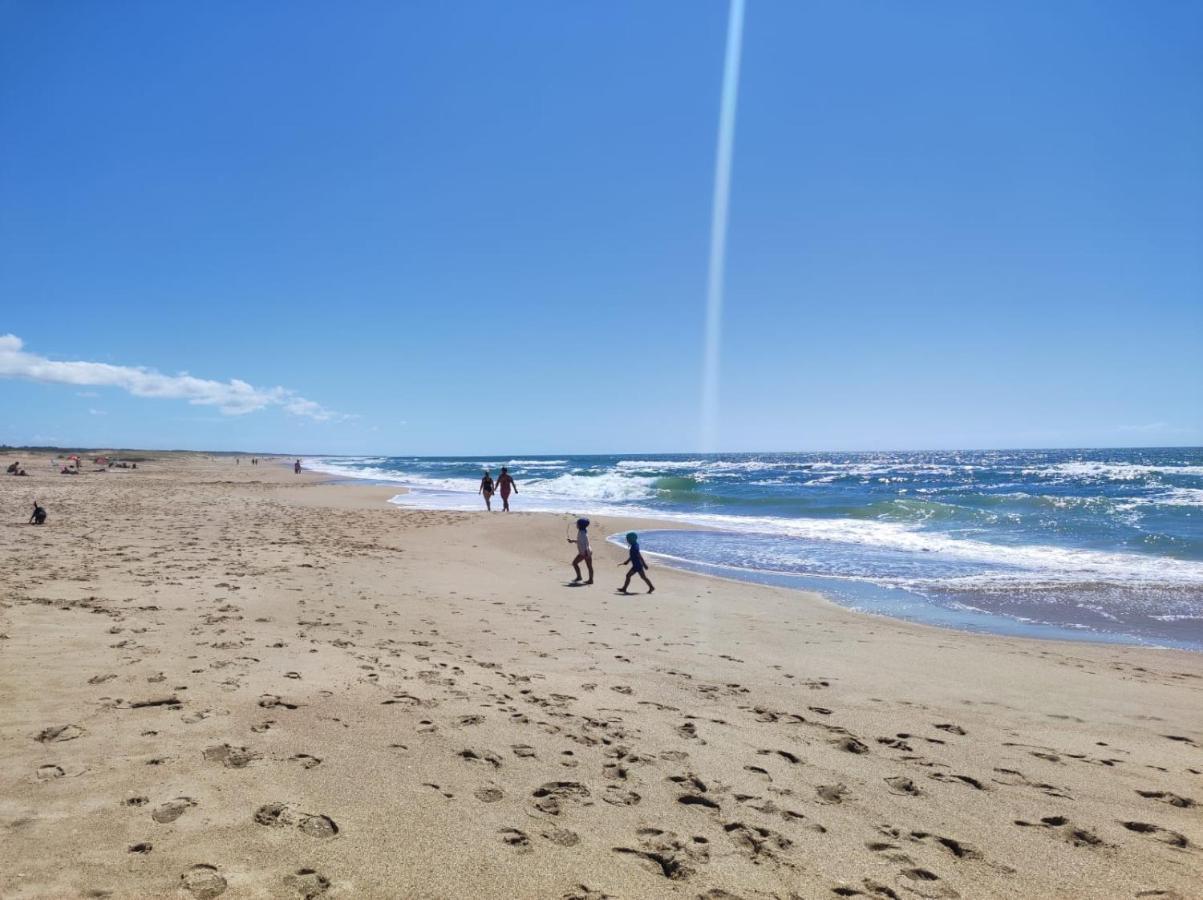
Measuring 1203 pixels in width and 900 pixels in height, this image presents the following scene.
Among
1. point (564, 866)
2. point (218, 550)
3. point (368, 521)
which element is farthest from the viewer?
point (368, 521)

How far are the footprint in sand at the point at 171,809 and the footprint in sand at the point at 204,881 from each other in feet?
1.69

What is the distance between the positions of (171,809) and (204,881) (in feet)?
2.46

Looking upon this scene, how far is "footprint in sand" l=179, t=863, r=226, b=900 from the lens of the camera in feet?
9.17

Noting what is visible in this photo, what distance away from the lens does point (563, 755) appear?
14.5ft

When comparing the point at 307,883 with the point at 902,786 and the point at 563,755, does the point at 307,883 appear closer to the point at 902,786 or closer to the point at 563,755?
the point at 563,755

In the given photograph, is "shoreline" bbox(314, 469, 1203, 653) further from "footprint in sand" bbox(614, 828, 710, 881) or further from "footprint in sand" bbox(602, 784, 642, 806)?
→ "footprint in sand" bbox(614, 828, 710, 881)

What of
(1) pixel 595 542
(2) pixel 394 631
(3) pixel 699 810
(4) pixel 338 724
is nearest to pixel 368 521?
(1) pixel 595 542

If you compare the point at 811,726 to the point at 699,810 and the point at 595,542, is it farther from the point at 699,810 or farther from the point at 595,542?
the point at 595,542

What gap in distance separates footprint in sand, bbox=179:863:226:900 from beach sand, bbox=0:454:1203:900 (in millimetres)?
14

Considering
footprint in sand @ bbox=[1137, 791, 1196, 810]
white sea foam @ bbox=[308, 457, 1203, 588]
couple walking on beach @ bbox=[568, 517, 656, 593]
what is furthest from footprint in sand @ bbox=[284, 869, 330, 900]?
white sea foam @ bbox=[308, 457, 1203, 588]

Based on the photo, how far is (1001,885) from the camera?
317 cm

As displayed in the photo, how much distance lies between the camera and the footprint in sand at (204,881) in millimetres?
2795

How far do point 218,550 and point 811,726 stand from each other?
1230 cm

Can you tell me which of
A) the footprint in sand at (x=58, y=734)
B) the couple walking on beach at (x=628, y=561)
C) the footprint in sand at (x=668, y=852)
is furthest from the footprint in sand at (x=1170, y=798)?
the couple walking on beach at (x=628, y=561)
